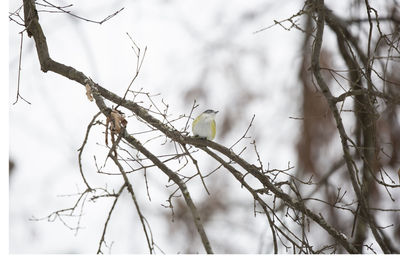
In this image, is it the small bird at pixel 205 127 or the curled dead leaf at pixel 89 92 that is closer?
the curled dead leaf at pixel 89 92

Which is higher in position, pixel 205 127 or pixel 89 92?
pixel 205 127

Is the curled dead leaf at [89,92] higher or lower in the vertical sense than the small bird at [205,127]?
lower

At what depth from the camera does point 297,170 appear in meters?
1.76

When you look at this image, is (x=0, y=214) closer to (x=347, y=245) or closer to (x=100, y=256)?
(x=100, y=256)

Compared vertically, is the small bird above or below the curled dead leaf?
above

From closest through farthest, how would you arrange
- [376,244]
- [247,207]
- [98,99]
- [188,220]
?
[98,99] → [376,244] → [188,220] → [247,207]

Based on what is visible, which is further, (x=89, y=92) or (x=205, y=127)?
(x=205, y=127)

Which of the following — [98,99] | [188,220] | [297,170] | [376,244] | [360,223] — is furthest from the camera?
[188,220]

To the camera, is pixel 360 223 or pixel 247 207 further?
pixel 247 207

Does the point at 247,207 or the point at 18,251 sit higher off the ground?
the point at 247,207

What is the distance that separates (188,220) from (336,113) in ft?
2.89

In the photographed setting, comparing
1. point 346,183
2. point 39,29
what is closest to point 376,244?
point 346,183

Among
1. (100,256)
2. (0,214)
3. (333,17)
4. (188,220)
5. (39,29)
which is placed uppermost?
(333,17)

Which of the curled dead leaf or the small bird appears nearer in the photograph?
the curled dead leaf
